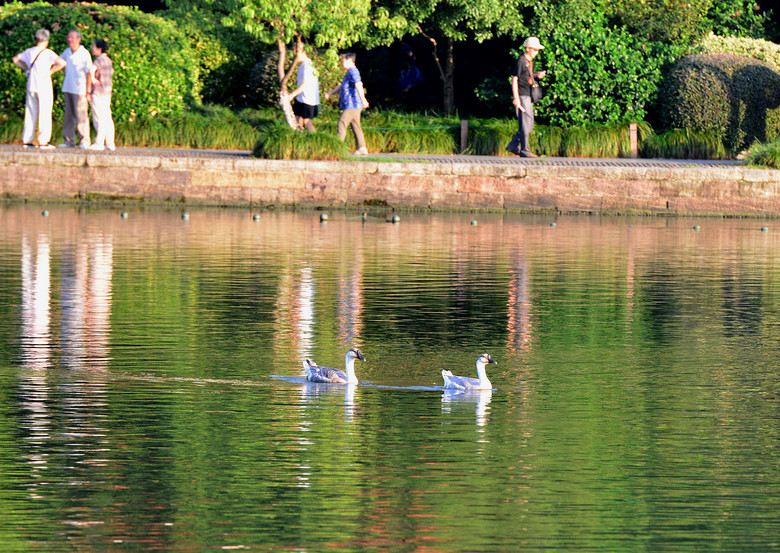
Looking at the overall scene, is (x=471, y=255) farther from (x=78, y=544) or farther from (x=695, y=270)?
(x=78, y=544)

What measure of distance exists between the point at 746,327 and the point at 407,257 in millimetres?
6127

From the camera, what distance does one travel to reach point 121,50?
29688mm

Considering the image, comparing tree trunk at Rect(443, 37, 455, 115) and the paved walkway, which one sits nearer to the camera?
the paved walkway

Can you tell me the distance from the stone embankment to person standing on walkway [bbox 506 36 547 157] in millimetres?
1496

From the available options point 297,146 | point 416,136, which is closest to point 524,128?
point 416,136

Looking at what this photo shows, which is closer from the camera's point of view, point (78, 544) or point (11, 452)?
point (78, 544)

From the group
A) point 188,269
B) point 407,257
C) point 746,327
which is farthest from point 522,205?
point 746,327

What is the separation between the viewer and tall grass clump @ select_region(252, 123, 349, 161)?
1052 inches

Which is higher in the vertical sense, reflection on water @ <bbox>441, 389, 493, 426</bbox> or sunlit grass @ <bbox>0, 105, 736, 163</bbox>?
sunlit grass @ <bbox>0, 105, 736, 163</bbox>

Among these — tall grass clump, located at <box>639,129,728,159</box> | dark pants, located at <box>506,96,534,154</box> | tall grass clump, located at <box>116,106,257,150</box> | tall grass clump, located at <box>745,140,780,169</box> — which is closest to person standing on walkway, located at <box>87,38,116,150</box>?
tall grass clump, located at <box>116,106,257,150</box>

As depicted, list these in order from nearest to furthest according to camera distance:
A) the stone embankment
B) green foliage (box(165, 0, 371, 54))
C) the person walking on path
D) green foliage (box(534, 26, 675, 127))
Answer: the stone embankment < the person walking on path < green foliage (box(165, 0, 371, 54)) < green foliage (box(534, 26, 675, 127))

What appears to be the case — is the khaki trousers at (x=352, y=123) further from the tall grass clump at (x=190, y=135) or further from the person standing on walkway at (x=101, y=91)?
the person standing on walkway at (x=101, y=91)

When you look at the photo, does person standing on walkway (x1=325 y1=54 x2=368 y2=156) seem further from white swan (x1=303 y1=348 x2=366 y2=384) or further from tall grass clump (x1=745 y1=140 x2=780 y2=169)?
white swan (x1=303 y1=348 x2=366 y2=384)

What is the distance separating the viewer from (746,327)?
14250 mm
